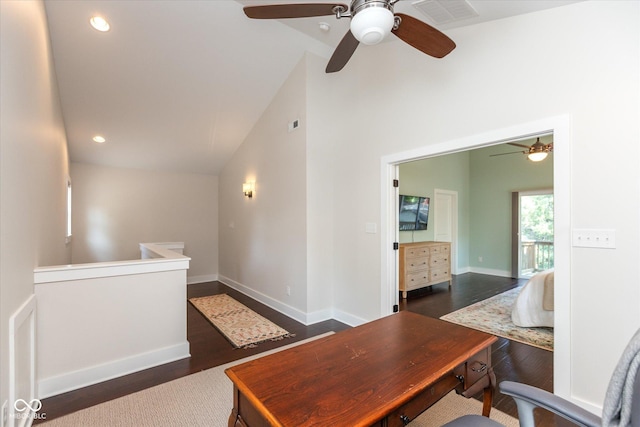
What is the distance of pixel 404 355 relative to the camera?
139 cm

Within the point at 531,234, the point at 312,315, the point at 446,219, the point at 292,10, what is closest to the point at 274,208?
the point at 312,315

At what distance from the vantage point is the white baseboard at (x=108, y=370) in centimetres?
214

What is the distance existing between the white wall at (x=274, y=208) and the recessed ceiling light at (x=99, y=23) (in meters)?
2.00

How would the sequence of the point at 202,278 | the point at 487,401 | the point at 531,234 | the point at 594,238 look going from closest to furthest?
the point at 487,401
the point at 594,238
the point at 202,278
the point at 531,234

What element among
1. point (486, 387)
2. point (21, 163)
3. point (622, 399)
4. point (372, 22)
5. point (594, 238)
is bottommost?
point (486, 387)

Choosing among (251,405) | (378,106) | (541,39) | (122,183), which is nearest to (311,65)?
(378,106)

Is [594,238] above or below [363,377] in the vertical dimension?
above

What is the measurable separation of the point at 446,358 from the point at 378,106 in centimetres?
271

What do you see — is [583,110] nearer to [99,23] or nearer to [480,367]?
[480,367]

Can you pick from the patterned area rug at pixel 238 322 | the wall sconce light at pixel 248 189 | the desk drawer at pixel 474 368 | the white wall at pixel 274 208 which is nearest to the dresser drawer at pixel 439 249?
the white wall at pixel 274 208

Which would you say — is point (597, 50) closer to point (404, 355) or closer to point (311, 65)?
point (404, 355)

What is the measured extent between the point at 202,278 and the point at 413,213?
4.58m

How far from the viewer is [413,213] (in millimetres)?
5852

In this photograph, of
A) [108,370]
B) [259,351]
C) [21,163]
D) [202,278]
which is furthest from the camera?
[202,278]
